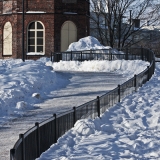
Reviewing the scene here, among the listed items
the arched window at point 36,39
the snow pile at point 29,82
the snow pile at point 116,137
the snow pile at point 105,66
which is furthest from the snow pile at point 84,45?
the snow pile at point 116,137

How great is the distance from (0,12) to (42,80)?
25.9m

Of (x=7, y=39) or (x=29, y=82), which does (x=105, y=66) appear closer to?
(x=29, y=82)

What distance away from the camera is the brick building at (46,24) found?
148 feet

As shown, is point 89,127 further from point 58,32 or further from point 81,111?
point 58,32

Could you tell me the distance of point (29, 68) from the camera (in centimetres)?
2633

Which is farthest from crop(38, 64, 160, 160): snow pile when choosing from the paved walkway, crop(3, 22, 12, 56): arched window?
crop(3, 22, 12, 56): arched window

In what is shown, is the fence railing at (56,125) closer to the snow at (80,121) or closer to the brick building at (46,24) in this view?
the snow at (80,121)

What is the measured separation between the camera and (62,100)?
19078 mm

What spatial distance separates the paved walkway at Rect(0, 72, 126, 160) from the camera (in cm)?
1264

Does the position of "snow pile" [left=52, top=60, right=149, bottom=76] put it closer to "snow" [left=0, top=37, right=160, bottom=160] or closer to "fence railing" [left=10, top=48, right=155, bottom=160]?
"snow" [left=0, top=37, right=160, bottom=160]

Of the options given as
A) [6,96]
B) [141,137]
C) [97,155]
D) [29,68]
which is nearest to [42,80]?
[29,68]

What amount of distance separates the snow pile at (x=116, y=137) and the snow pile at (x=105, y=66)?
14.4 meters

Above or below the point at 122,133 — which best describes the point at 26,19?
above

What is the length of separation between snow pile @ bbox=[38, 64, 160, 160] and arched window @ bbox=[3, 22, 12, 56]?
30.9m
